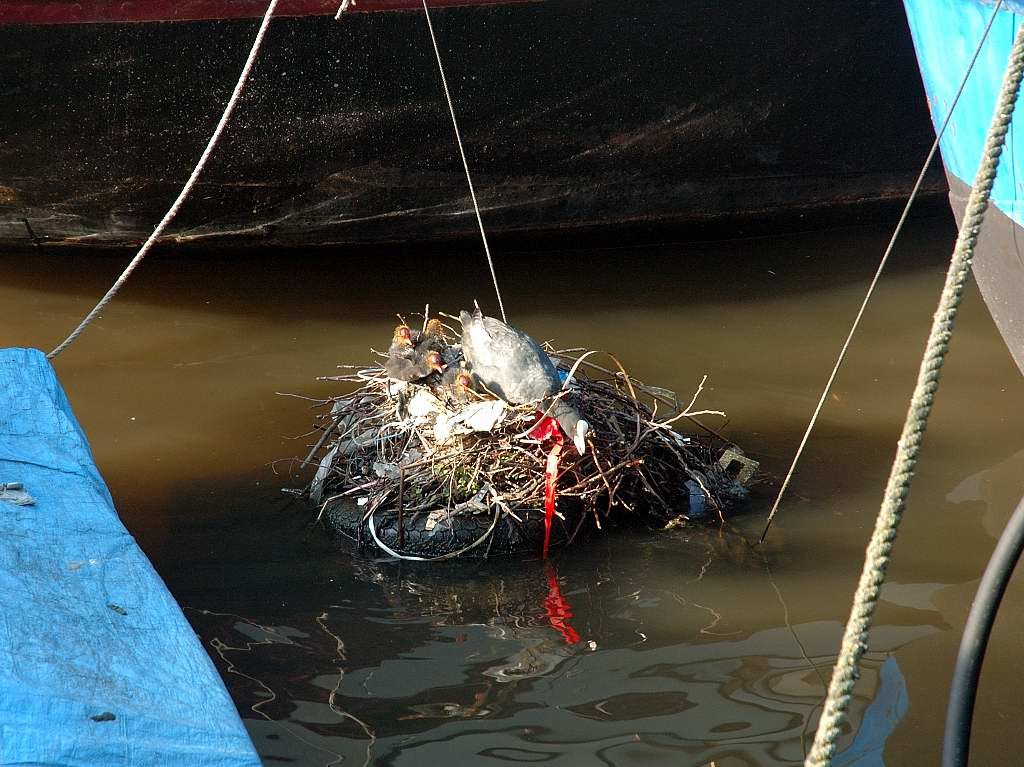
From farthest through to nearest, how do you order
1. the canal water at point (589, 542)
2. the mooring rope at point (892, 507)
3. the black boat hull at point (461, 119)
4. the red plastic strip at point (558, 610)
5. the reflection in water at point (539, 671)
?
the black boat hull at point (461, 119) < the red plastic strip at point (558, 610) < the canal water at point (589, 542) < the reflection in water at point (539, 671) < the mooring rope at point (892, 507)

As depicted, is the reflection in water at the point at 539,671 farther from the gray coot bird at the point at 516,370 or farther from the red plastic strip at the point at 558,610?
the gray coot bird at the point at 516,370

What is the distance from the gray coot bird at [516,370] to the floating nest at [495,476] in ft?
0.17

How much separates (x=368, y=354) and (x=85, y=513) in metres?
2.71

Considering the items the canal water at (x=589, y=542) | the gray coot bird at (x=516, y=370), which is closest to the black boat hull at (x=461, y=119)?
the canal water at (x=589, y=542)

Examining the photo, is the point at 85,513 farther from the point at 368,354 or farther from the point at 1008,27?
the point at 1008,27

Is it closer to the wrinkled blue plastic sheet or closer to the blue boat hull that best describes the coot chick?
the wrinkled blue plastic sheet

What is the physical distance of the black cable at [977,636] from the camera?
1.77 metres

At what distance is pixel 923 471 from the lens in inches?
175

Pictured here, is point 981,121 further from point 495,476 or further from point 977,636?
point 977,636

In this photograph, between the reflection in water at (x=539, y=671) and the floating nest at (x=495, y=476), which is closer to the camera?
the reflection in water at (x=539, y=671)

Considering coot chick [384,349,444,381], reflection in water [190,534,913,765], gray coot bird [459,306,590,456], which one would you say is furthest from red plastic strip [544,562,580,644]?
coot chick [384,349,444,381]

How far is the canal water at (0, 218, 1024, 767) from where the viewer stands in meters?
3.07

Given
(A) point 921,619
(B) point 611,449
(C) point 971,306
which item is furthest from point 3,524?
(C) point 971,306

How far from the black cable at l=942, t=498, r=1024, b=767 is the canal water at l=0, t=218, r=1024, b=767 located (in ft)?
3.60
